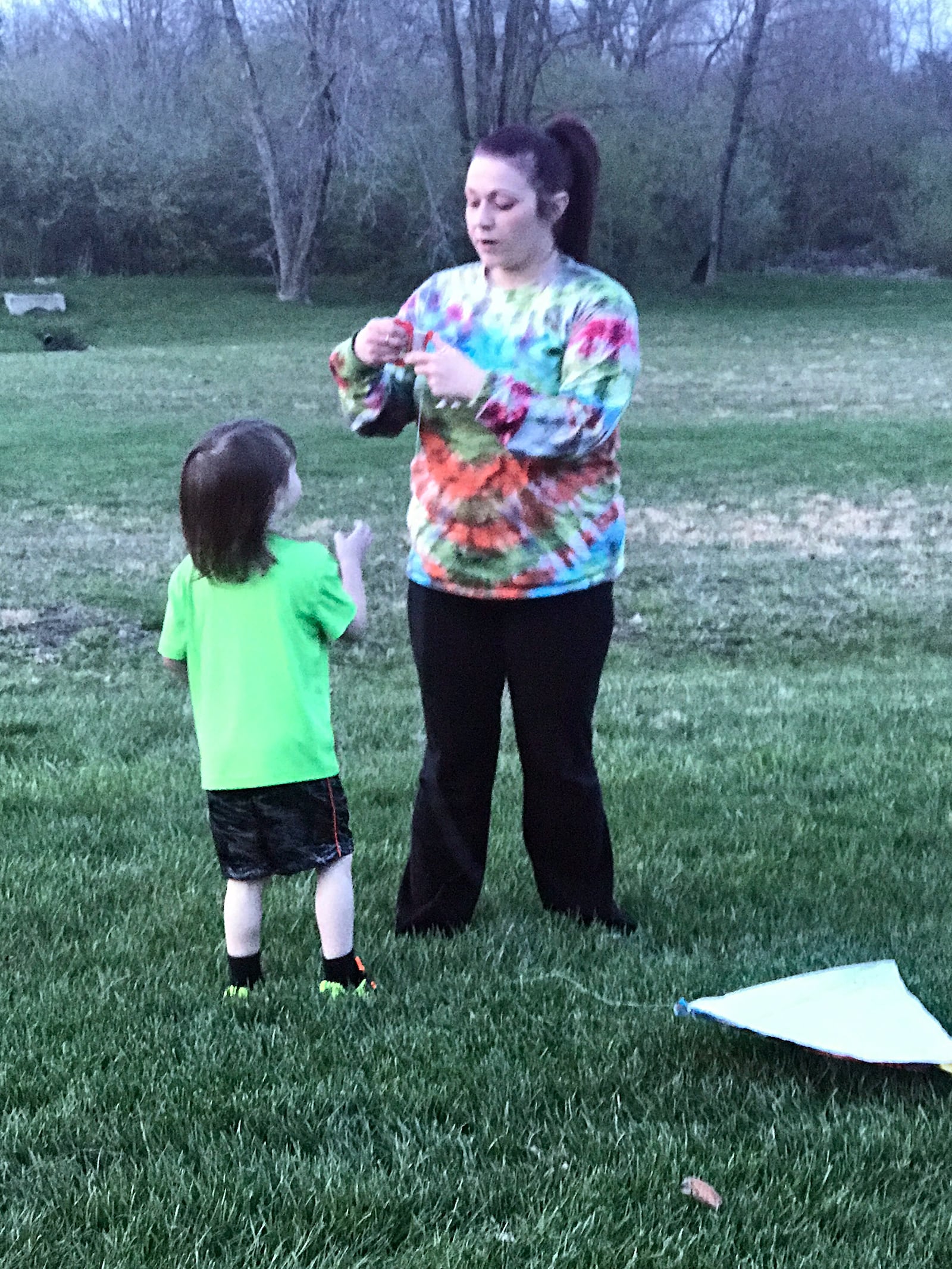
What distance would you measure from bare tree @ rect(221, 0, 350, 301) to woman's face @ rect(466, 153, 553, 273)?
28.2m

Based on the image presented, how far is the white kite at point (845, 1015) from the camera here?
9.64 ft

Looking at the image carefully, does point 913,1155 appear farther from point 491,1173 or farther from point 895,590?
point 895,590

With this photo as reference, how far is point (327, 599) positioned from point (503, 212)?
985 millimetres

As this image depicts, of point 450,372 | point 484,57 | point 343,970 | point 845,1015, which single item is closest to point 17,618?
point 343,970

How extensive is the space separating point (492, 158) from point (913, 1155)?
7.52ft

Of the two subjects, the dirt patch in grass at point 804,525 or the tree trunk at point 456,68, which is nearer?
the dirt patch in grass at point 804,525

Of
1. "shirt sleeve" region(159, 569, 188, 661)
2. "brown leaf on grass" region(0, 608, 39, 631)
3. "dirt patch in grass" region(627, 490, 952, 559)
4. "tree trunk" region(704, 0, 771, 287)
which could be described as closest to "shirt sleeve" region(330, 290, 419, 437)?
"shirt sleeve" region(159, 569, 188, 661)

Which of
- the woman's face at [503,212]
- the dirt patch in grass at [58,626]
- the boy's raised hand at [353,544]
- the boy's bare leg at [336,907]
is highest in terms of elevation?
the woman's face at [503,212]

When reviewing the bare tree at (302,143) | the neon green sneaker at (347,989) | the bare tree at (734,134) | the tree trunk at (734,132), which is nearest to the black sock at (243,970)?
the neon green sneaker at (347,989)

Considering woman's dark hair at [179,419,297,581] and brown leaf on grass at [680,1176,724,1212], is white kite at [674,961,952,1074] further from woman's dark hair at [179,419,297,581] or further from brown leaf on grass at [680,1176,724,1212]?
woman's dark hair at [179,419,297,581]

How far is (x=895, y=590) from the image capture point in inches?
390

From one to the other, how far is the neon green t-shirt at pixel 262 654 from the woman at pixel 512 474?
0.45 meters

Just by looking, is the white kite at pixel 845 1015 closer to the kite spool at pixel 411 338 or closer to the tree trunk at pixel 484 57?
the kite spool at pixel 411 338

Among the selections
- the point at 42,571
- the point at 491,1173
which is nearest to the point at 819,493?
the point at 42,571
